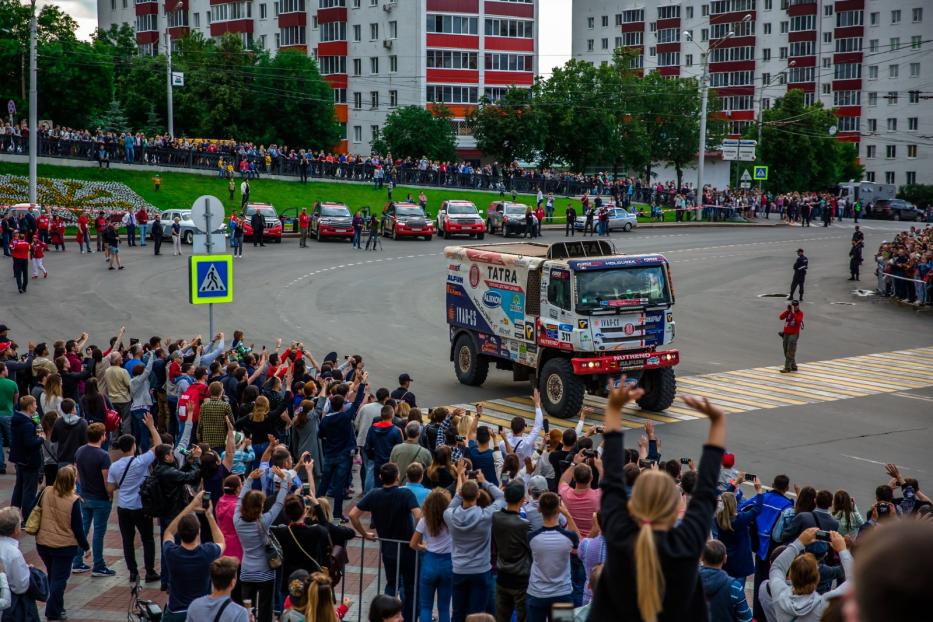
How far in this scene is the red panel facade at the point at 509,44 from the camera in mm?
101312

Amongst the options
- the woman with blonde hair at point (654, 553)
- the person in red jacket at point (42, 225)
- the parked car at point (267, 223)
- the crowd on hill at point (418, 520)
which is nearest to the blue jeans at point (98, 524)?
the crowd on hill at point (418, 520)

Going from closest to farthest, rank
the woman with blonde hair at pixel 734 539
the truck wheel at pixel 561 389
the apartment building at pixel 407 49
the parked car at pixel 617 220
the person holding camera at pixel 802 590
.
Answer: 1. the person holding camera at pixel 802 590
2. the woman with blonde hair at pixel 734 539
3. the truck wheel at pixel 561 389
4. the parked car at pixel 617 220
5. the apartment building at pixel 407 49

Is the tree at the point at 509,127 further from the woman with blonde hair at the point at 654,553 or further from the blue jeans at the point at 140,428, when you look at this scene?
the woman with blonde hair at the point at 654,553

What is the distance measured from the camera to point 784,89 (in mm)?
116125

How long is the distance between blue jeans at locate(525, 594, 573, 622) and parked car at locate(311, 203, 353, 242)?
144 ft

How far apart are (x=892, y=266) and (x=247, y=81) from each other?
6171 centimetres

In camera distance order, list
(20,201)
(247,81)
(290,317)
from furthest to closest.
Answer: (247,81), (20,201), (290,317)

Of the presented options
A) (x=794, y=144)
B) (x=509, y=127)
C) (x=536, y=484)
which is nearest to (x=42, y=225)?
(x=536, y=484)

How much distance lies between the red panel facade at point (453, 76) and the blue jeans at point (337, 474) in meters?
87.6

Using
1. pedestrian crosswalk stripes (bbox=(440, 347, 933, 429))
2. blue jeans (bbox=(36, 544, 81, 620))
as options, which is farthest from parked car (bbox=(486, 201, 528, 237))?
blue jeans (bbox=(36, 544, 81, 620))

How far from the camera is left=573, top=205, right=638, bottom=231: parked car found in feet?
192

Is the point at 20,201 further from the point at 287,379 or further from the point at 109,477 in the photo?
the point at 109,477

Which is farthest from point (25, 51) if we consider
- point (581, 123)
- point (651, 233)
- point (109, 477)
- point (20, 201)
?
point (109, 477)

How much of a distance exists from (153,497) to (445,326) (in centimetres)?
2042
